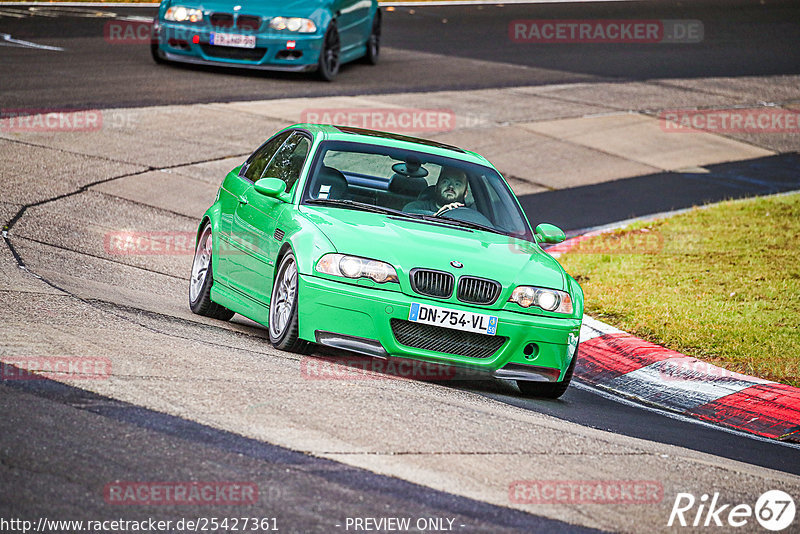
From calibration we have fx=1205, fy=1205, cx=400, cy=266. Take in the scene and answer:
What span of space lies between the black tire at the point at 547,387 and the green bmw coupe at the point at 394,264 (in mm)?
10

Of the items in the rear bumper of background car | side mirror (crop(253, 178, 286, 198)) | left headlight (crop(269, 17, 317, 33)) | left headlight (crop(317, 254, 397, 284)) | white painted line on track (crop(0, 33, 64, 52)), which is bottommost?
the rear bumper of background car

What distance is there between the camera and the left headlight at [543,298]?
7426mm

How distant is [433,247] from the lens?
24.7ft

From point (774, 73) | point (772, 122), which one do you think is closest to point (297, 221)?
point (772, 122)

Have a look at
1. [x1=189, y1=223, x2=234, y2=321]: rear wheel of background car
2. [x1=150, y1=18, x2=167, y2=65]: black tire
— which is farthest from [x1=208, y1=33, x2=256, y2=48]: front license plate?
[x1=189, y1=223, x2=234, y2=321]: rear wheel of background car

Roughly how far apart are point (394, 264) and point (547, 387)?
141cm

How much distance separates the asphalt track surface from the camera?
486 centimetres

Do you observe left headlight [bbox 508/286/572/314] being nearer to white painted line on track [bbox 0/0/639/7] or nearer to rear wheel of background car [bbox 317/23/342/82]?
rear wheel of background car [bbox 317/23/342/82]

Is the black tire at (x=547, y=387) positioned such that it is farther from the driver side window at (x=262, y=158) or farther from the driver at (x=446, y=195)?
the driver side window at (x=262, y=158)

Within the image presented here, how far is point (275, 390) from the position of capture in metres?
6.29

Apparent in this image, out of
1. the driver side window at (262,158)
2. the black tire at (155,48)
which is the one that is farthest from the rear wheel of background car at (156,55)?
the driver side window at (262,158)

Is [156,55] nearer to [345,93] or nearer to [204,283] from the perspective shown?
[345,93]

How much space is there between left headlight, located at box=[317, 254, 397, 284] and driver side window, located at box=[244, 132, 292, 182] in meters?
1.95

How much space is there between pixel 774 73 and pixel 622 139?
26.4 feet
